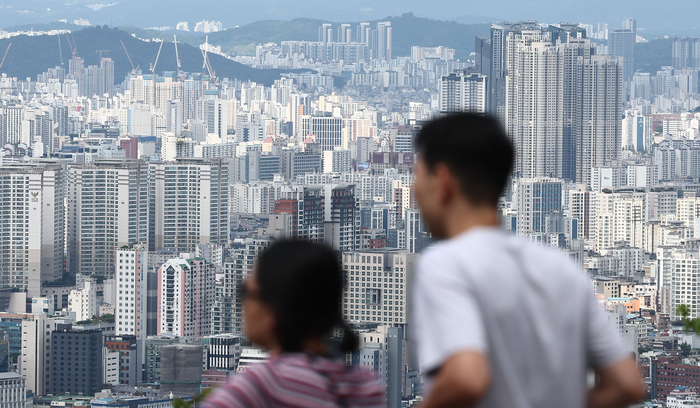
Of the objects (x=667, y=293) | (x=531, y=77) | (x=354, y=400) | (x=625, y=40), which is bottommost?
(x=667, y=293)

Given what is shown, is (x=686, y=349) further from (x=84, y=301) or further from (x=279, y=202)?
(x=84, y=301)

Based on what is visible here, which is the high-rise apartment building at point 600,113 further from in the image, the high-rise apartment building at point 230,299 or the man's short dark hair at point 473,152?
the man's short dark hair at point 473,152

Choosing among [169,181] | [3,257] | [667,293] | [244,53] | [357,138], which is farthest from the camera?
[244,53]

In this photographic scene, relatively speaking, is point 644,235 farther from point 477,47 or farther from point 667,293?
point 477,47

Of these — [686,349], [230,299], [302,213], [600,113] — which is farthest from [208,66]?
[686,349]

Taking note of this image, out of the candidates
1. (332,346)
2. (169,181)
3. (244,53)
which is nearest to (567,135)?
(169,181)

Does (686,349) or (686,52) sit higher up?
(686,52)
